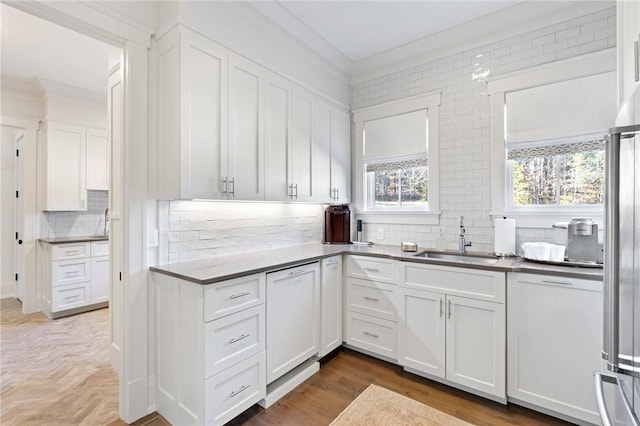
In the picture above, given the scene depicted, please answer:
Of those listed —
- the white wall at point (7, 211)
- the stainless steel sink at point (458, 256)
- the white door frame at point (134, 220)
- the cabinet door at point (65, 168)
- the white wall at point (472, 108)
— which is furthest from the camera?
the white wall at point (7, 211)

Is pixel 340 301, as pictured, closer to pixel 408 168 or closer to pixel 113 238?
pixel 408 168

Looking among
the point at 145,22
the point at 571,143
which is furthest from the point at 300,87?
the point at 571,143

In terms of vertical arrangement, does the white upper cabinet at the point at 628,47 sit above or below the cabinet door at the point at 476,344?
above

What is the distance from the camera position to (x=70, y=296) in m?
4.05

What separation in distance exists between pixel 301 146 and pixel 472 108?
1.72 meters

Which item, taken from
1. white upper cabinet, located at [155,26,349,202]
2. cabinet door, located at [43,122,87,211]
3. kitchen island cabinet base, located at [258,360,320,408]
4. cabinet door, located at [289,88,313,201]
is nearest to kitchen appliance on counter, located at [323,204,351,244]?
white upper cabinet, located at [155,26,349,202]

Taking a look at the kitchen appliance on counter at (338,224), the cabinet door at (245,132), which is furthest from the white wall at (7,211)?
the kitchen appliance on counter at (338,224)

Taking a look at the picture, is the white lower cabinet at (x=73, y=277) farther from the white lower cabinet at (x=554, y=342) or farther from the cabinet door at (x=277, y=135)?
the white lower cabinet at (x=554, y=342)

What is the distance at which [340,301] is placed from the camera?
2963 millimetres

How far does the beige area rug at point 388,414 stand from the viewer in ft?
4.06

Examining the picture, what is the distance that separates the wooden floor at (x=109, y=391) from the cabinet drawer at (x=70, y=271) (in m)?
0.83

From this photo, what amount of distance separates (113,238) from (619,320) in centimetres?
301

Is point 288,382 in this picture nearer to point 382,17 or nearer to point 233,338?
point 233,338

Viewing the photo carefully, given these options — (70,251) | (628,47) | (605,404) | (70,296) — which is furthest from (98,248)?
(628,47)
